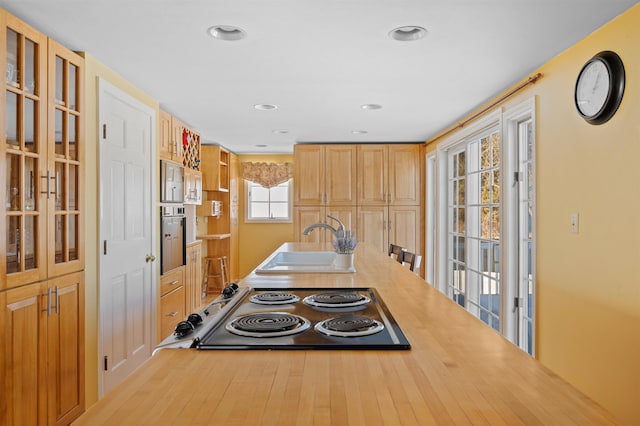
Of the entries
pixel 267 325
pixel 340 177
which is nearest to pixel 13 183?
pixel 267 325

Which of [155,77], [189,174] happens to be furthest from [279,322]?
[189,174]

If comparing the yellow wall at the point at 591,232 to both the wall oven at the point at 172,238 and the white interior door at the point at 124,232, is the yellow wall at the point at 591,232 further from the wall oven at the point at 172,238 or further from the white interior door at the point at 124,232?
the wall oven at the point at 172,238

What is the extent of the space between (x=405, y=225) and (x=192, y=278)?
287 cm

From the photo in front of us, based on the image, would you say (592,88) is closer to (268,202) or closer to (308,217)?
(308,217)

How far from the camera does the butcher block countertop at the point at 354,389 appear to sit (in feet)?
2.52

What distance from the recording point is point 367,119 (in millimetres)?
4797

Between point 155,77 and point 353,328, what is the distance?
8.93ft

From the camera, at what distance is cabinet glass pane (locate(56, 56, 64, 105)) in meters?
2.56

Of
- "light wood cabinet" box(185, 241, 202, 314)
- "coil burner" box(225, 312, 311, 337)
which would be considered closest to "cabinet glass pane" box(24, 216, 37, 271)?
"coil burner" box(225, 312, 311, 337)

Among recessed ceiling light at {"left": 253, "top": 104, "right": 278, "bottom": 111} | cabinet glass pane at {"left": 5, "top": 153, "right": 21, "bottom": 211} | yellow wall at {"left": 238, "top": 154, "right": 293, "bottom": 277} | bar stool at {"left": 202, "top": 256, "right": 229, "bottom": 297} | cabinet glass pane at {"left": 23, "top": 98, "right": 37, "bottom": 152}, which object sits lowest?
bar stool at {"left": 202, "top": 256, "right": 229, "bottom": 297}

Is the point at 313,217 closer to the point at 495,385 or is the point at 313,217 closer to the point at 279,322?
the point at 279,322

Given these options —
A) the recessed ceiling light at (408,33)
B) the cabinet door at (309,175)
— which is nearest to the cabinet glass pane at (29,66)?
the recessed ceiling light at (408,33)

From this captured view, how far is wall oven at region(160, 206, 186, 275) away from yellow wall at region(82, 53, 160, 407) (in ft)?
3.66

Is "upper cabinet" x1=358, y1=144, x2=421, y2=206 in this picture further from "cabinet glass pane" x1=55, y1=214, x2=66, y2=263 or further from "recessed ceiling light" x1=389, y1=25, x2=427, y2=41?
"cabinet glass pane" x1=55, y1=214, x2=66, y2=263
